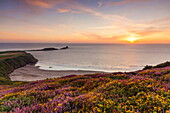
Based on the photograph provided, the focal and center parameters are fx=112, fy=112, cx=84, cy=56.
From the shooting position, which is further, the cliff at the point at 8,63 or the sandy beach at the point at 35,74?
the cliff at the point at 8,63

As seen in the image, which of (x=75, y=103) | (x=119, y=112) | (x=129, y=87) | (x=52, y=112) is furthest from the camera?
(x=129, y=87)

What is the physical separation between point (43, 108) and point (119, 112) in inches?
151

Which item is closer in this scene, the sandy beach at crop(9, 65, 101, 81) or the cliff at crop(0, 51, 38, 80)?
the sandy beach at crop(9, 65, 101, 81)

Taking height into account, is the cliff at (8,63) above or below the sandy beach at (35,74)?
above

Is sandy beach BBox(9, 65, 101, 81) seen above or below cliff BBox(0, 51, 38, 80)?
below

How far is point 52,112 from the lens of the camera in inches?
208

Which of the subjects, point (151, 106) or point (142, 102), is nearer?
point (151, 106)

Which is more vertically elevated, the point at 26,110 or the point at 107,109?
the point at 107,109

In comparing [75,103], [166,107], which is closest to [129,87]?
[166,107]

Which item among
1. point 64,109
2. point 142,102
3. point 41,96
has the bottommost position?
point 41,96

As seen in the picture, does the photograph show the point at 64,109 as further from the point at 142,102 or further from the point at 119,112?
the point at 142,102

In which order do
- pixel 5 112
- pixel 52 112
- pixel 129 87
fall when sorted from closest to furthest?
1. pixel 52 112
2. pixel 5 112
3. pixel 129 87

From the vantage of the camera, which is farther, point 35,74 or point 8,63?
point 8,63

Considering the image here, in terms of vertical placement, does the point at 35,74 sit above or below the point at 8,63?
below
